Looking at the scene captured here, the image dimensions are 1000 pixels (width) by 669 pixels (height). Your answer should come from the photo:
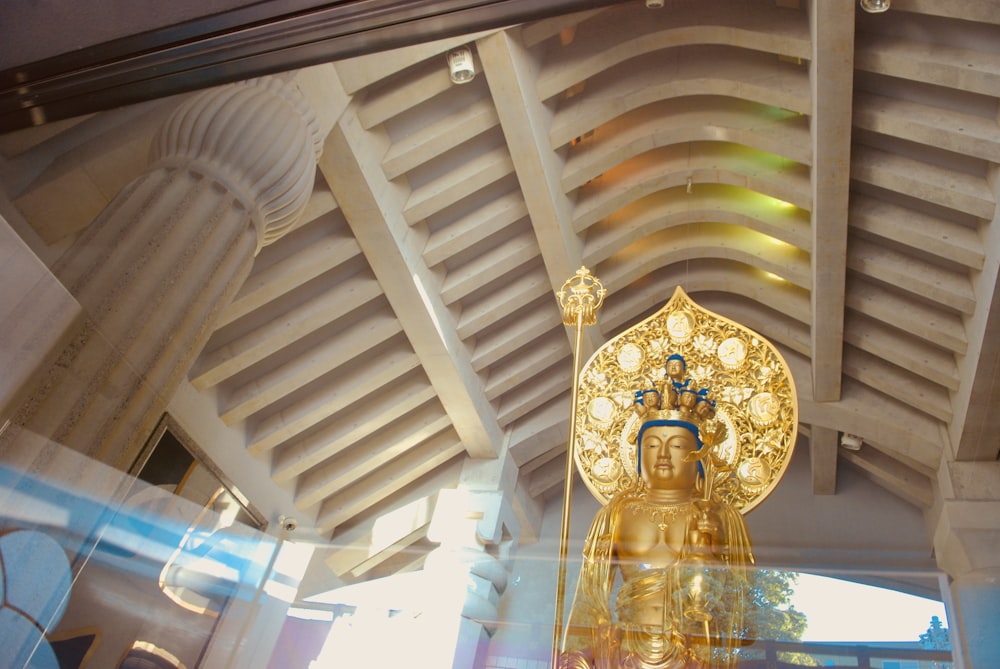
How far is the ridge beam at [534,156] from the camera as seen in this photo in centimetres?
454

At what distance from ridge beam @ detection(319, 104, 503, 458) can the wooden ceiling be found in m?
0.02

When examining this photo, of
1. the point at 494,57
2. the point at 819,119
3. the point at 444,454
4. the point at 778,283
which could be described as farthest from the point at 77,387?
the point at 778,283

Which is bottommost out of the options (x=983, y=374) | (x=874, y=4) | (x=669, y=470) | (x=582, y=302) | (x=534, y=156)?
(x=669, y=470)

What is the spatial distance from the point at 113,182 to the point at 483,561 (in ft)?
6.35

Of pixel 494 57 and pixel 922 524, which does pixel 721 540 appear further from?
pixel 494 57

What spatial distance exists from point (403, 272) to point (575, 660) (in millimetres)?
3471

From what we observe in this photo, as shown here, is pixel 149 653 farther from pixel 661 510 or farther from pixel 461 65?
pixel 461 65

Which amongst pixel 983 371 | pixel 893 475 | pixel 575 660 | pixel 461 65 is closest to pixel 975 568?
pixel 575 660

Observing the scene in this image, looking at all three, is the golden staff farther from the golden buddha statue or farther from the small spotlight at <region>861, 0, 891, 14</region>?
the small spotlight at <region>861, 0, 891, 14</region>

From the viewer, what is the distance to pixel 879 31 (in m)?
4.29

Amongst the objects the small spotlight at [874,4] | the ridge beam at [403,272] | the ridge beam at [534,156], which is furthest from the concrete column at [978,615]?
the ridge beam at [403,272]

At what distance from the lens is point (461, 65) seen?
4344 mm

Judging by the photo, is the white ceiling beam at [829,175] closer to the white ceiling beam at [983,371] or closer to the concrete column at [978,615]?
the white ceiling beam at [983,371]

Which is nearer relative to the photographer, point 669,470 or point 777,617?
point 777,617
